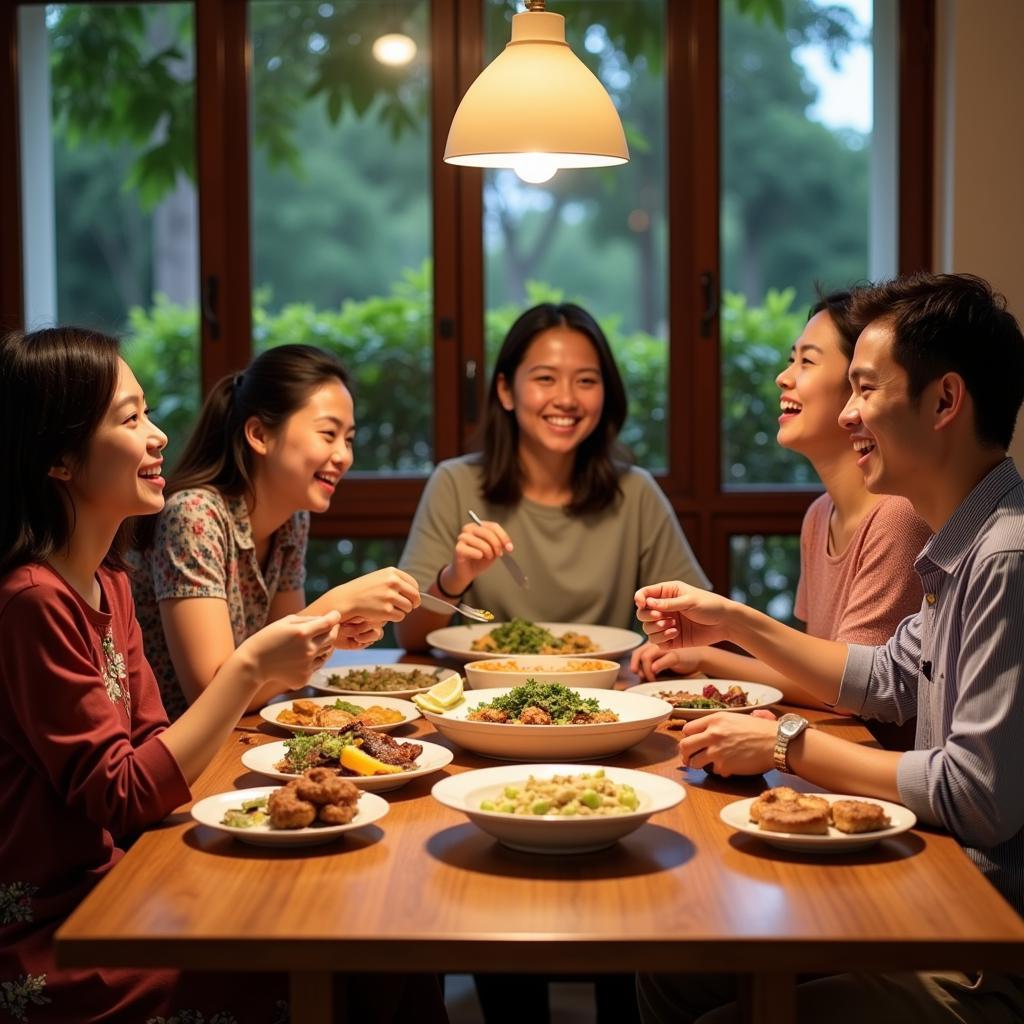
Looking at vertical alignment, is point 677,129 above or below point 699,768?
above

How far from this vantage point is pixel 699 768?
190cm

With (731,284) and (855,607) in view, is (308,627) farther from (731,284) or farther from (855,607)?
(731,284)

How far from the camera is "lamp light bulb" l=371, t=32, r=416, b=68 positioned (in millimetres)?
4113

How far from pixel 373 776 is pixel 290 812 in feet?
0.69

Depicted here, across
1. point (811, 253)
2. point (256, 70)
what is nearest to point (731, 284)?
point (811, 253)

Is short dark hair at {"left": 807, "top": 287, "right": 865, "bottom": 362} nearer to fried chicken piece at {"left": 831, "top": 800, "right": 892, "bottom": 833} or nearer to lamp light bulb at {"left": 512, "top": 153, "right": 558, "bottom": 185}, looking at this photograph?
lamp light bulb at {"left": 512, "top": 153, "right": 558, "bottom": 185}

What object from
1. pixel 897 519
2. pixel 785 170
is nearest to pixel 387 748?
pixel 897 519

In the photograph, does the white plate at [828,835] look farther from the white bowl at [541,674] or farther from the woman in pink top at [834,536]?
the woman in pink top at [834,536]

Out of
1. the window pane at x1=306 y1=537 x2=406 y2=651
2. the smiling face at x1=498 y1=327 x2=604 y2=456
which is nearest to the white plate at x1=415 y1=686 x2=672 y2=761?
the smiling face at x1=498 y1=327 x2=604 y2=456

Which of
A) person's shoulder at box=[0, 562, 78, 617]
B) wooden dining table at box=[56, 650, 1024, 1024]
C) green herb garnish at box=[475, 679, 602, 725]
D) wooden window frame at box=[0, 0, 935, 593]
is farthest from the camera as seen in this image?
wooden window frame at box=[0, 0, 935, 593]

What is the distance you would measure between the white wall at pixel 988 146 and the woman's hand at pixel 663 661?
5.61 feet

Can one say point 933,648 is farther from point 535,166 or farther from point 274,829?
point 535,166

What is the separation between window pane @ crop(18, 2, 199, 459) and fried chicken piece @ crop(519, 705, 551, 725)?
2.72m

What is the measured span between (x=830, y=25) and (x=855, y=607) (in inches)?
97.5
